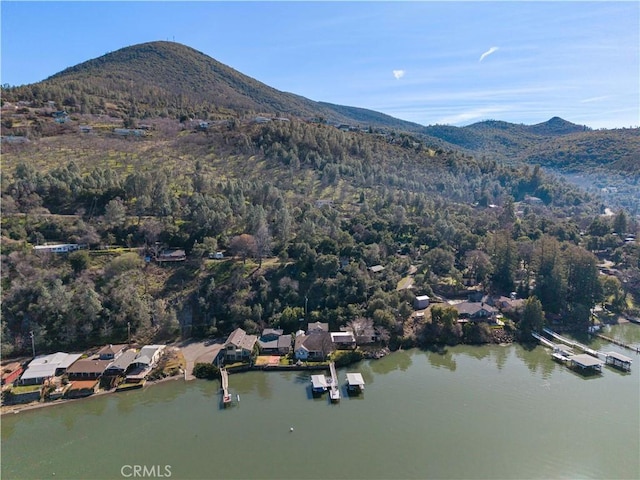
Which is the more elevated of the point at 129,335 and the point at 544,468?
the point at 129,335

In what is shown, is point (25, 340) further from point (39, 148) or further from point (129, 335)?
point (39, 148)

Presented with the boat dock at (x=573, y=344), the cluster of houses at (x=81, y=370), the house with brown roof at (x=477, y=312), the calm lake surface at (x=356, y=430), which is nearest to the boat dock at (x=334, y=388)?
the calm lake surface at (x=356, y=430)

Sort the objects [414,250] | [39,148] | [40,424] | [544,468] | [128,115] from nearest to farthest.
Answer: [544,468]
[40,424]
[414,250]
[39,148]
[128,115]

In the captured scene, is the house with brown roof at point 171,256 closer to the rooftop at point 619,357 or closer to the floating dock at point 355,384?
the floating dock at point 355,384

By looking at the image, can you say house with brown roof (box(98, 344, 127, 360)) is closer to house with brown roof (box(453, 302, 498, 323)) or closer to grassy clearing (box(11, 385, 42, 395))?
grassy clearing (box(11, 385, 42, 395))

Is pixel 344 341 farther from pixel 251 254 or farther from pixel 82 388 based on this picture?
pixel 82 388

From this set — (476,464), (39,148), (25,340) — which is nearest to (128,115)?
(39,148)
